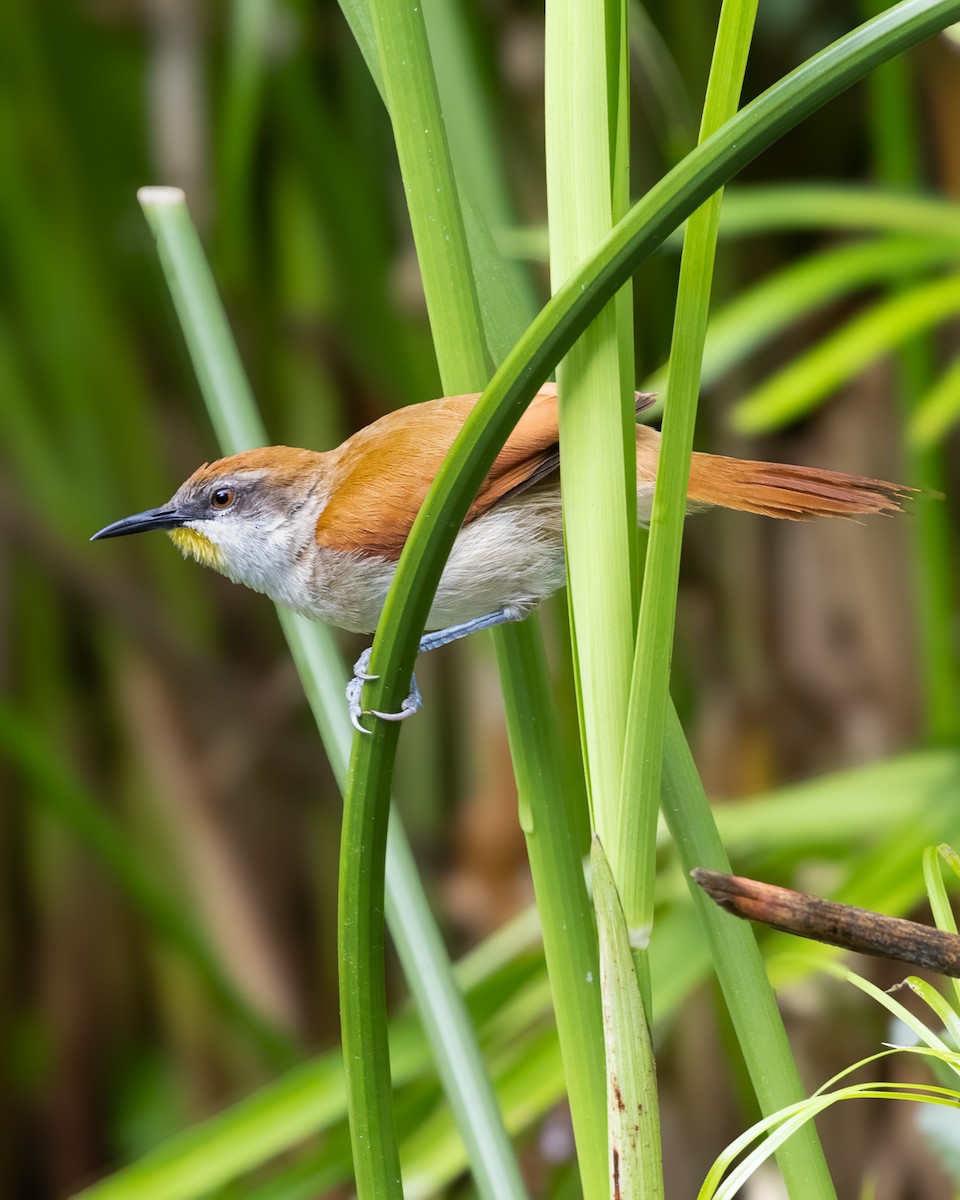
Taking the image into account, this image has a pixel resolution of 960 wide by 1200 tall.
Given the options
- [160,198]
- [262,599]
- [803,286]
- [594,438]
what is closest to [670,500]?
[594,438]

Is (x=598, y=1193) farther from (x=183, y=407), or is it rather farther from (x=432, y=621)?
(x=183, y=407)

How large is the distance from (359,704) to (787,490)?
243 millimetres

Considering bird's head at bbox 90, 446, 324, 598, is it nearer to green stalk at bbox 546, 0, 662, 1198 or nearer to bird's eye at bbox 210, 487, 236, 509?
bird's eye at bbox 210, 487, 236, 509

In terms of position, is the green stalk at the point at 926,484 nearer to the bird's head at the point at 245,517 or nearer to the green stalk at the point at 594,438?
the bird's head at the point at 245,517

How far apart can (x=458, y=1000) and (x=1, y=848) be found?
1823mm

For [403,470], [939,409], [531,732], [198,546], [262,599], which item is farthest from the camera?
Answer: [262,599]

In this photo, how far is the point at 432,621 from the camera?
77 centimetres

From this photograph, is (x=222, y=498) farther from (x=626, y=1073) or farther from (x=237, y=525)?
(x=626, y=1073)

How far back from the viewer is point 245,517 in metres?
0.86

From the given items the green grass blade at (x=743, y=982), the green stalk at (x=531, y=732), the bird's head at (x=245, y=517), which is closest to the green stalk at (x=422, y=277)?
the green stalk at (x=531, y=732)

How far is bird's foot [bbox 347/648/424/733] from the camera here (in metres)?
0.44

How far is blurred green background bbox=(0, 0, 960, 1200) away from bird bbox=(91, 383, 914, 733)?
25.5 inches

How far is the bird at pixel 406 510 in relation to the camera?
0.63 m

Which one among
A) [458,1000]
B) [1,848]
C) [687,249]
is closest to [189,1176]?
[458,1000]
